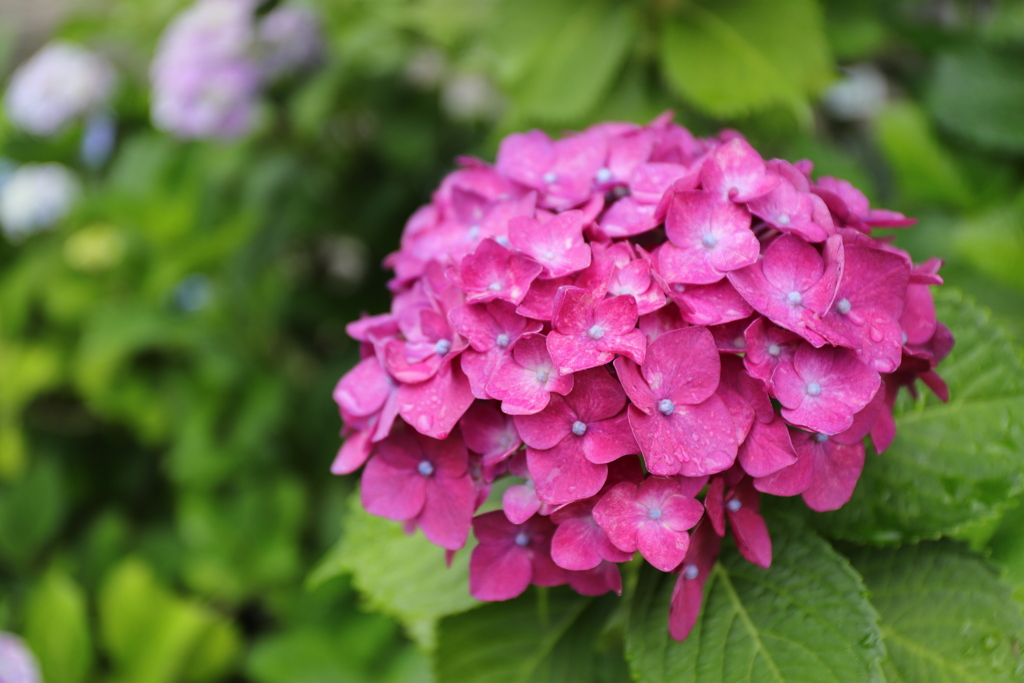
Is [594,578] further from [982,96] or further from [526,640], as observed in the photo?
[982,96]

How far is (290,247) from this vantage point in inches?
74.2

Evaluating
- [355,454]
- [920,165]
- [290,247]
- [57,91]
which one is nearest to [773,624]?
[355,454]

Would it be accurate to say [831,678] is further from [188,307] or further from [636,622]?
[188,307]

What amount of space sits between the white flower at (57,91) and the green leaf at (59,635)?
1.08 metres

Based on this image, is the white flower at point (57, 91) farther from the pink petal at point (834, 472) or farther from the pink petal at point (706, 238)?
the pink petal at point (834, 472)

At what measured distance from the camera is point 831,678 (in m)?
0.53

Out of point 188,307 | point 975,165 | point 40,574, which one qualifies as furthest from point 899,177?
point 40,574

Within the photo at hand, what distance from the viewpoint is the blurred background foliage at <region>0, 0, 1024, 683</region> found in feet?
3.93

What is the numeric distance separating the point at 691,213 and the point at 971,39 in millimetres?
1288

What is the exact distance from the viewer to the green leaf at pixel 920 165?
1323 mm

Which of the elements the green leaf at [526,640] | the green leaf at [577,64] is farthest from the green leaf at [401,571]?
the green leaf at [577,64]

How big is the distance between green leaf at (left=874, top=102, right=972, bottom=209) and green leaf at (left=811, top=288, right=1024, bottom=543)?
2.55 feet

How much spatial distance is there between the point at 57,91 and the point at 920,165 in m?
1.88

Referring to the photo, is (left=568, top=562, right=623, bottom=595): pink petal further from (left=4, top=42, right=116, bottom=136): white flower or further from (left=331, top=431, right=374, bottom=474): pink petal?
(left=4, top=42, right=116, bottom=136): white flower
